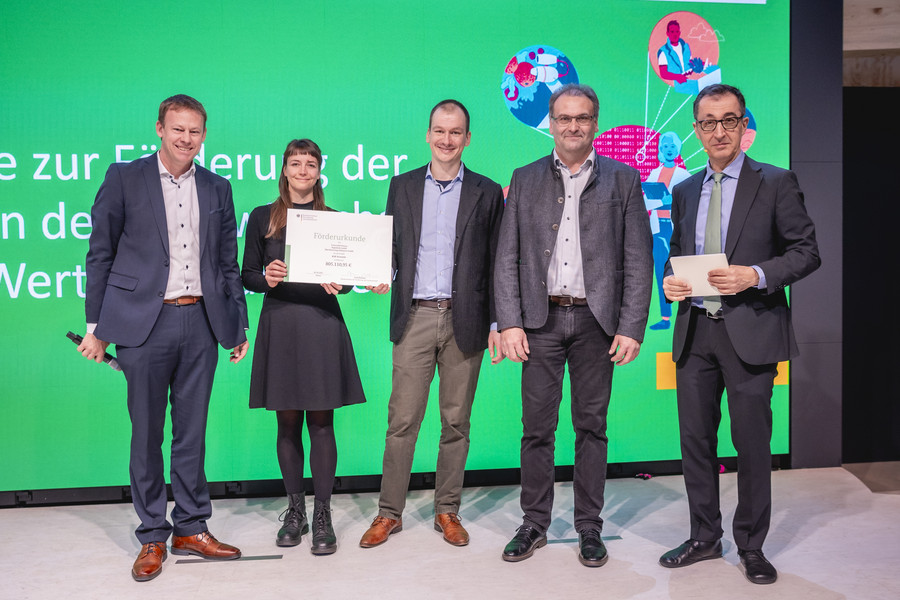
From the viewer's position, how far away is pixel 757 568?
2.82 metres

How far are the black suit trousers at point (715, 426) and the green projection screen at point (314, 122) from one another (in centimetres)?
131

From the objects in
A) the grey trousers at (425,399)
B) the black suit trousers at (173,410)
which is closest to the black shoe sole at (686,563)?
the grey trousers at (425,399)

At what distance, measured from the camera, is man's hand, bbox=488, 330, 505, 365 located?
10.2 ft

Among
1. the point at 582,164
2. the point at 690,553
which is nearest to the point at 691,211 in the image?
the point at 582,164

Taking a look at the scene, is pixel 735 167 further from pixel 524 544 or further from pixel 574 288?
pixel 524 544

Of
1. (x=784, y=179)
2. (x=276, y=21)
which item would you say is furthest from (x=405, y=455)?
(x=276, y=21)

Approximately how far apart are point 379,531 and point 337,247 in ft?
4.20

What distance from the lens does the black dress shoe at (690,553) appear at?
2.95m

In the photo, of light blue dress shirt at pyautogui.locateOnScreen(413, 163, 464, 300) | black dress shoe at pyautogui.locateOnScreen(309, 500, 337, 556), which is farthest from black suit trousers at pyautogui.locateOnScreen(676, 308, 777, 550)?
black dress shoe at pyautogui.locateOnScreen(309, 500, 337, 556)

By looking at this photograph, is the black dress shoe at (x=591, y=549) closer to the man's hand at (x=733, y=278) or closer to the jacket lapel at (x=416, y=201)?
the man's hand at (x=733, y=278)

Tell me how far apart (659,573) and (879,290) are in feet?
9.57

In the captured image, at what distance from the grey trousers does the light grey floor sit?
0.79 feet

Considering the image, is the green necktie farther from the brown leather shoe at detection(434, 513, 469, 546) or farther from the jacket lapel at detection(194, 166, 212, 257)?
the jacket lapel at detection(194, 166, 212, 257)

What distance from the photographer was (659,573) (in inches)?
114
